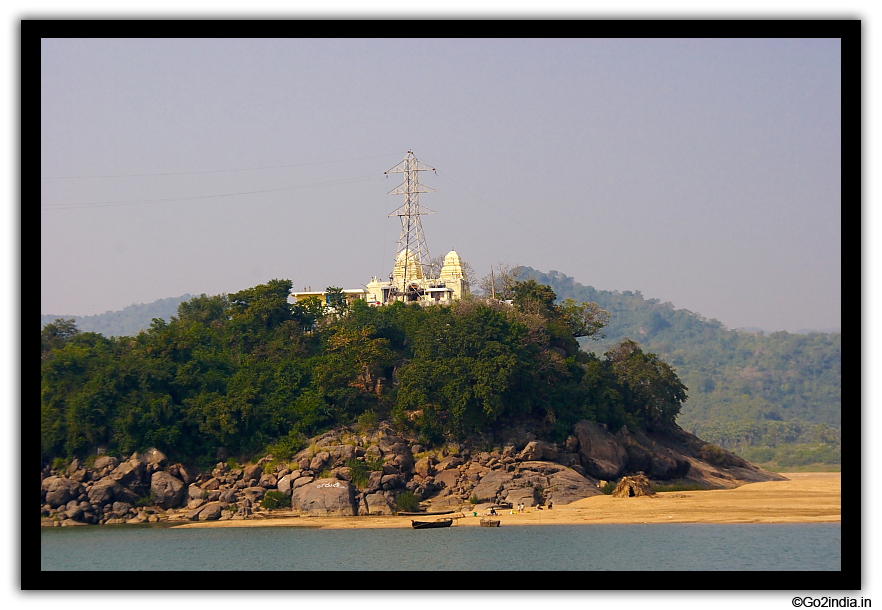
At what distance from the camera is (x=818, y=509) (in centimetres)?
4075

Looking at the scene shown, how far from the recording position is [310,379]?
49031mm

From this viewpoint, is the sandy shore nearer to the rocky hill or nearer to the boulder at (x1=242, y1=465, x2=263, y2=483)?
the rocky hill

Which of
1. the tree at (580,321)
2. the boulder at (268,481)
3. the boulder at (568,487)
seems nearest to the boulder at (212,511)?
the boulder at (268,481)

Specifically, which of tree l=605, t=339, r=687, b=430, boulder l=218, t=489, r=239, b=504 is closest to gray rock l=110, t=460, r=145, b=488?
boulder l=218, t=489, r=239, b=504

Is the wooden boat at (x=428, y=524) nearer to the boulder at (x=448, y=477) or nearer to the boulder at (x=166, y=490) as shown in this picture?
the boulder at (x=448, y=477)

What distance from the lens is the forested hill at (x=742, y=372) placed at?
11512 cm

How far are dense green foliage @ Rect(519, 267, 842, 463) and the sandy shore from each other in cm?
5298

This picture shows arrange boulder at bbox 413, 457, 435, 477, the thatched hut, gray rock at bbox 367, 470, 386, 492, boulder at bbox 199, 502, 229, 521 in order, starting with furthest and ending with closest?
1. boulder at bbox 413, 457, 435, 477
2. the thatched hut
3. gray rock at bbox 367, 470, 386, 492
4. boulder at bbox 199, 502, 229, 521

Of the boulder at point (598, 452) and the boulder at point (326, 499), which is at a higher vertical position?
the boulder at point (598, 452)

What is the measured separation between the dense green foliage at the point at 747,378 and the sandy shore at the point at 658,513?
174 ft

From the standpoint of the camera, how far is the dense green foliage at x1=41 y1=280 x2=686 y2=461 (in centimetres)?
4550

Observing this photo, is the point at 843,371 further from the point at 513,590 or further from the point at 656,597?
the point at 513,590

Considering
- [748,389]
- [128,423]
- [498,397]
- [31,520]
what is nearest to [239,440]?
[128,423]

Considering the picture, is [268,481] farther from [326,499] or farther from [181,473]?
[181,473]
